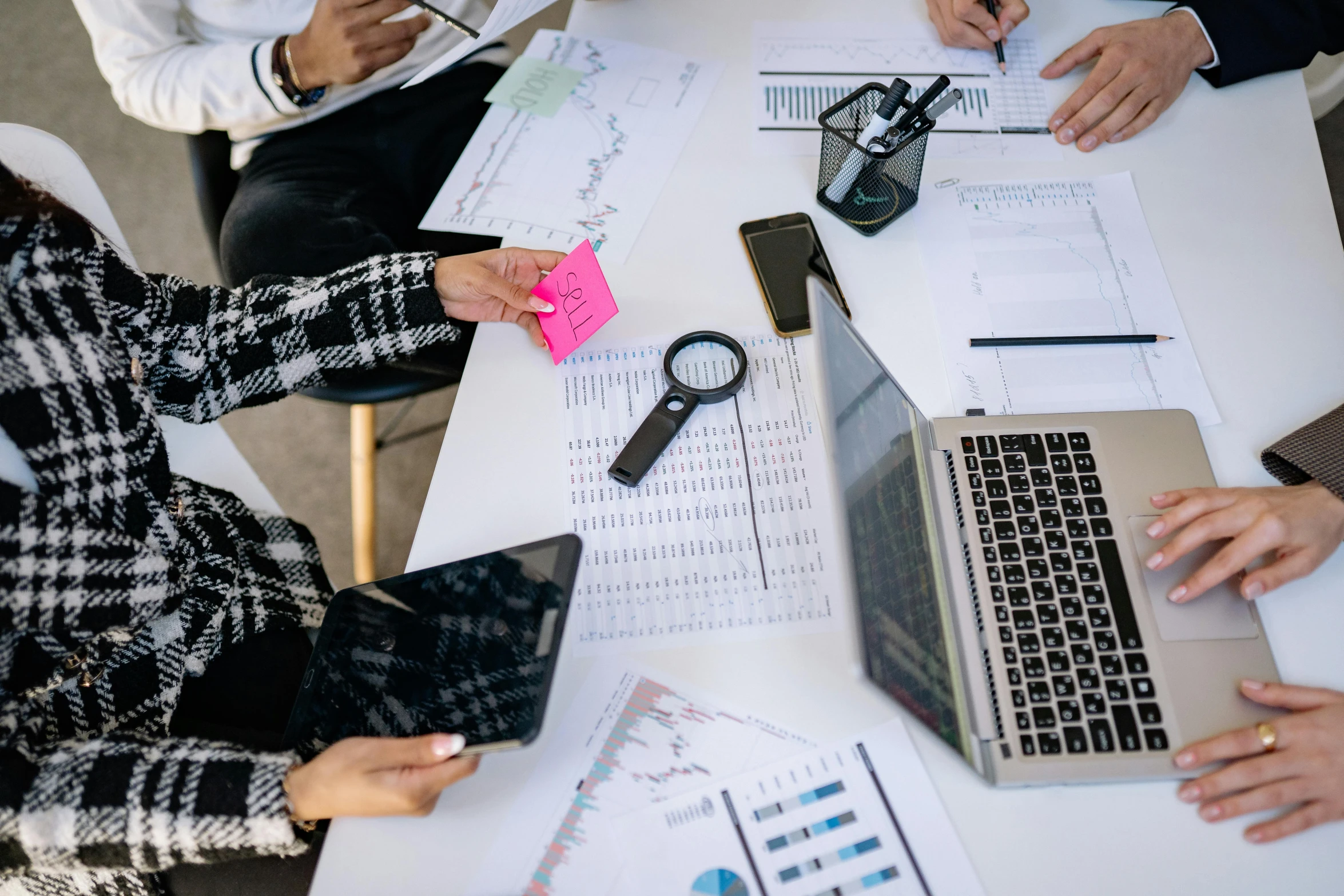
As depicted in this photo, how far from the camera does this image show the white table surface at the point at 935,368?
2.18 feet

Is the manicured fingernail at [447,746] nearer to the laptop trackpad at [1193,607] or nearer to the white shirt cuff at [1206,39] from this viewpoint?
the laptop trackpad at [1193,607]

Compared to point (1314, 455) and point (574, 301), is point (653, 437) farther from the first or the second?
point (1314, 455)

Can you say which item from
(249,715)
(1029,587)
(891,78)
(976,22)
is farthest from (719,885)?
(976,22)

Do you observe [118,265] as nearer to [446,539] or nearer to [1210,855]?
[446,539]

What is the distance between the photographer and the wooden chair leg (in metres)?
1.57

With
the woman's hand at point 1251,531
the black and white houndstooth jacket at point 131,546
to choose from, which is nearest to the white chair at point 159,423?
the black and white houndstooth jacket at point 131,546

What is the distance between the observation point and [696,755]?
705 mm

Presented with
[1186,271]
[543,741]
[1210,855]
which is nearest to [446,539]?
[543,741]

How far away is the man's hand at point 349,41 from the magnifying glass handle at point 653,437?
0.74 m

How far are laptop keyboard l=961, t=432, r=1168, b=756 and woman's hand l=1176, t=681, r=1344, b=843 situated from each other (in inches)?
1.6

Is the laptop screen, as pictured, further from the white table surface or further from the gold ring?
the gold ring

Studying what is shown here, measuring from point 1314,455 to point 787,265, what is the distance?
55 centimetres

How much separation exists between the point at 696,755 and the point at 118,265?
0.76m

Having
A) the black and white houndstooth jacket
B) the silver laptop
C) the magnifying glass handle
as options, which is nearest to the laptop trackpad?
the silver laptop
